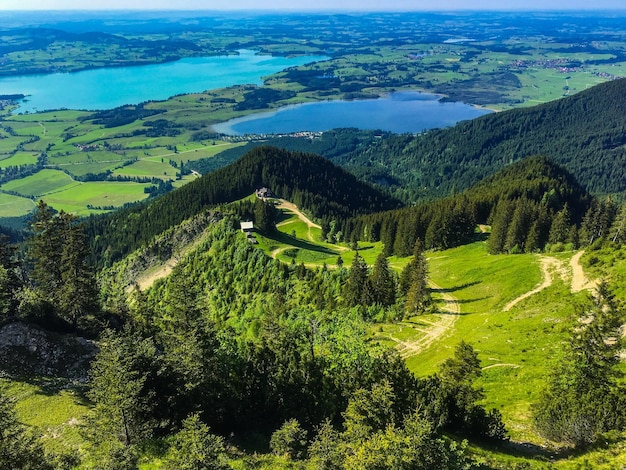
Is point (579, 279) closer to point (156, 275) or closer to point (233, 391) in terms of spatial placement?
point (233, 391)

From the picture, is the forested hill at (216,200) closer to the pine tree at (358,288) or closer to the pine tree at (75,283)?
the pine tree at (358,288)

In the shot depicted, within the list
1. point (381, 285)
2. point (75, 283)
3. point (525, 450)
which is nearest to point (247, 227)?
point (381, 285)

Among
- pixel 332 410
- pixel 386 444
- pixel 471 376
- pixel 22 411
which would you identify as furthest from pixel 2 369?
pixel 471 376

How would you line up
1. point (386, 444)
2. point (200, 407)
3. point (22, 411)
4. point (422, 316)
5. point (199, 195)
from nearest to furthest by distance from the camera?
1. point (386, 444)
2. point (200, 407)
3. point (22, 411)
4. point (422, 316)
5. point (199, 195)

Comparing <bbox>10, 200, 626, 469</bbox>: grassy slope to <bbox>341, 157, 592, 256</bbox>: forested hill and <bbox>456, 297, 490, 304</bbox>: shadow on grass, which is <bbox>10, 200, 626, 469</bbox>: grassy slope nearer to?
<bbox>456, 297, 490, 304</bbox>: shadow on grass

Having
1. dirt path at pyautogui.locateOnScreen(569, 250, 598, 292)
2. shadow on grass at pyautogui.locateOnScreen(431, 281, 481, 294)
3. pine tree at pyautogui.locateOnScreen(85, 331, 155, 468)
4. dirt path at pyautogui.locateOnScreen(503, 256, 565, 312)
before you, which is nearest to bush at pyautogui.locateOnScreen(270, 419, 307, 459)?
pine tree at pyautogui.locateOnScreen(85, 331, 155, 468)

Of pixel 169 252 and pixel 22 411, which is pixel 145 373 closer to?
pixel 22 411
